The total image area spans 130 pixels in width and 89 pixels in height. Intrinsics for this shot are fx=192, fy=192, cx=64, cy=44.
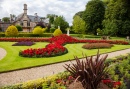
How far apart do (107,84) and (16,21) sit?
65143mm

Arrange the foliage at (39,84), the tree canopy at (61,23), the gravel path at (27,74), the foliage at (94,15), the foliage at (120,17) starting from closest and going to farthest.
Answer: the foliage at (39,84), the gravel path at (27,74), the foliage at (120,17), the foliage at (94,15), the tree canopy at (61,23)

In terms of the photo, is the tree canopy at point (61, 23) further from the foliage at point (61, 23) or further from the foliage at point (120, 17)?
the foliage at point (120, 17)

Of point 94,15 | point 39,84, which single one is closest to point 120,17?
point 94,15

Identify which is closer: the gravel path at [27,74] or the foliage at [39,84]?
the foliage at [39,84]

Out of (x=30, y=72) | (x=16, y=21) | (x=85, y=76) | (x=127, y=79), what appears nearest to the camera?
(x=85, y=76)

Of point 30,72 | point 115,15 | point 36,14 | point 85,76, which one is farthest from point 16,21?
point 85,76

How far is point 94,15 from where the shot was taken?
52750 millimetres

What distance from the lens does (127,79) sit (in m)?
8.45

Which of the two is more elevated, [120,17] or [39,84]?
[120,17]

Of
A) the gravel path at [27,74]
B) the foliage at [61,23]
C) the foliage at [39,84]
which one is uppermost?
the foliage at [61,23]

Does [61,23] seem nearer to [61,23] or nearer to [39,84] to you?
[61,23]

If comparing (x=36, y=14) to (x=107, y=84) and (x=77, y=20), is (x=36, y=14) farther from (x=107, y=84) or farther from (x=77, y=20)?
(x=107, y=84)

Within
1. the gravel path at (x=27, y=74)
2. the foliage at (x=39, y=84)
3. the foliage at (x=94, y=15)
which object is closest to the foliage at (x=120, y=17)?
the foliage at (x=94, y=15)

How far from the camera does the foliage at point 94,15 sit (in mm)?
52406
